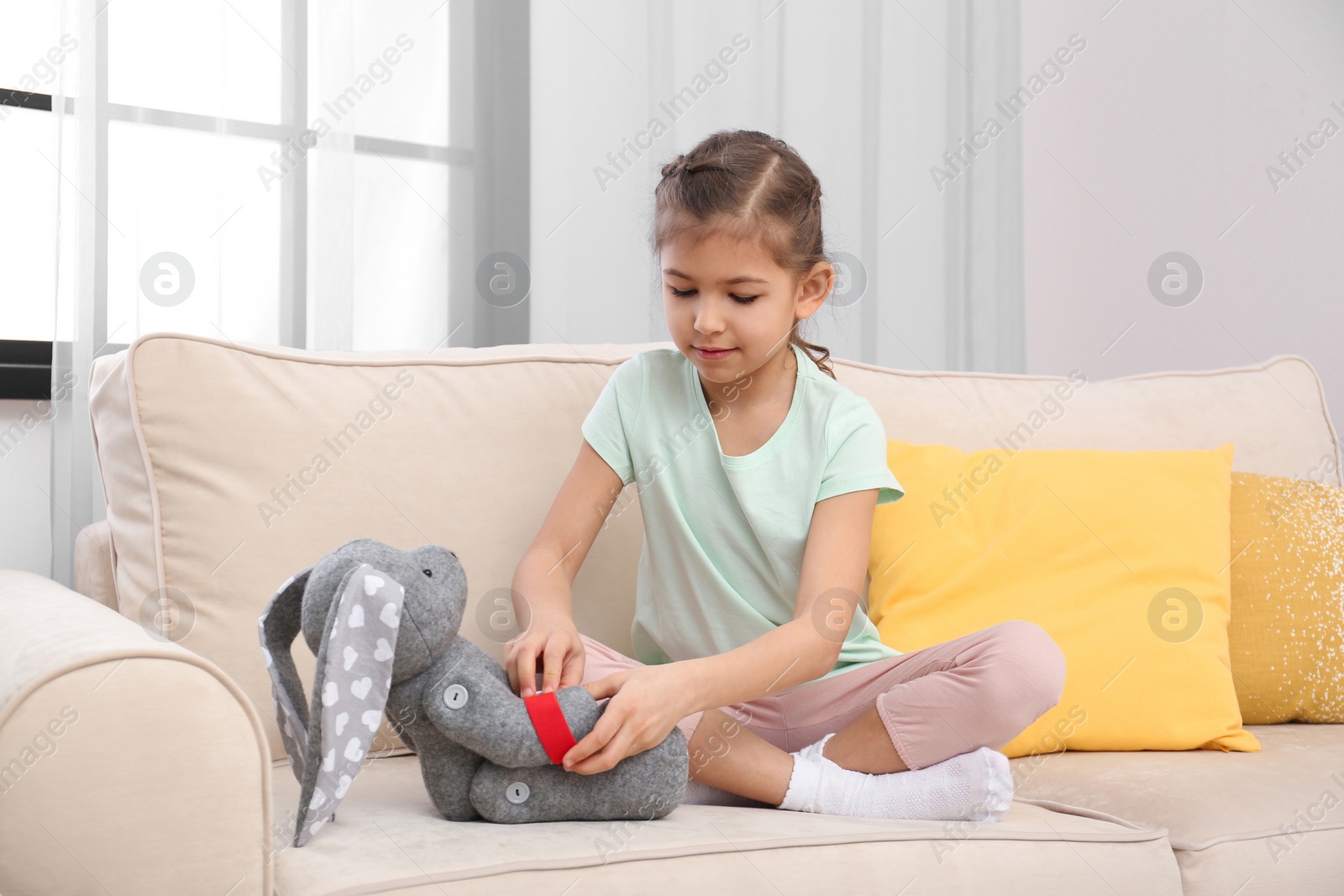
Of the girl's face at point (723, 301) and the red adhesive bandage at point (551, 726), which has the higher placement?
the girl's face at point (723, 301)

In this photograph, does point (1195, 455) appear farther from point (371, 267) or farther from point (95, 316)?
point (95, 316)

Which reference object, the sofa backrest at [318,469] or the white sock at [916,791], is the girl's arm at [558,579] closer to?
the sofa backrest at [318,469]

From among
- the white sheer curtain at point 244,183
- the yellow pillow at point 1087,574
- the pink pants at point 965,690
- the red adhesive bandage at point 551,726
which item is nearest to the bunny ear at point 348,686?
the red adhesive bandage at point 551,726

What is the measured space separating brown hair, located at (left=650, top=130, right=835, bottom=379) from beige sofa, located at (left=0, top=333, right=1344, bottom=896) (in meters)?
0.27

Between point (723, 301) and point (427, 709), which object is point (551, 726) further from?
point (723, 301)

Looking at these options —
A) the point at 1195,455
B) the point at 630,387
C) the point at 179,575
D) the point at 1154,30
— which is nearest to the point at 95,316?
the point at 179,575

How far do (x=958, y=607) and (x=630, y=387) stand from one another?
0.46 meters

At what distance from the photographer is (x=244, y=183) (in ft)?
5.40

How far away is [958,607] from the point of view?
127 cm

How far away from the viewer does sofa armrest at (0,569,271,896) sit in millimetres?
642

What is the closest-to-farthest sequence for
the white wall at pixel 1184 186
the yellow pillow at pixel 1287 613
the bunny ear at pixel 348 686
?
the bunny ear at pixel 348 686
the yellow pillow at pixel 1287 613
the white wall at pixel 1184 186

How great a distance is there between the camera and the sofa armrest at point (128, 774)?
642 millimetres

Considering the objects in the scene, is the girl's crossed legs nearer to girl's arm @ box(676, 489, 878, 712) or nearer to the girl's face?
girl's arm @ box(676, 489, 878, 712)

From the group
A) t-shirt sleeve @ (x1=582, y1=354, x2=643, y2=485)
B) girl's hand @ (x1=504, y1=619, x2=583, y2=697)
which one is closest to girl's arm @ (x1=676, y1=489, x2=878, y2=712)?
girl's hand @ (x1=504, y1=619, x2=583, y2=697)
